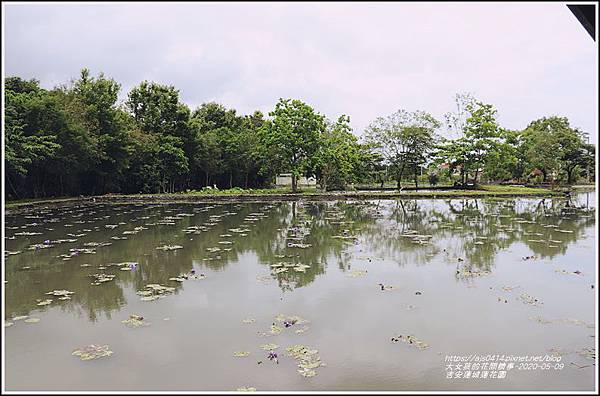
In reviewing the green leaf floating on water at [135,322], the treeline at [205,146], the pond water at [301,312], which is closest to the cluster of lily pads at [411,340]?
the pond water at [301,312]

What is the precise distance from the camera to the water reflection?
17.4 ft

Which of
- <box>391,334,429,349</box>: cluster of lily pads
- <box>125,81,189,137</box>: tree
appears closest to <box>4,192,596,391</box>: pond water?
<box>391,334,429,349</box>: cluster of lily pads

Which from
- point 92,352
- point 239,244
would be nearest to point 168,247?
point 239,244

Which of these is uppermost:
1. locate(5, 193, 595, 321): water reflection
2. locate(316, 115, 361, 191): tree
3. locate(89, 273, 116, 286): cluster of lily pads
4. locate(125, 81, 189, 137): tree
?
locate(125, 81, 189, 137): tree

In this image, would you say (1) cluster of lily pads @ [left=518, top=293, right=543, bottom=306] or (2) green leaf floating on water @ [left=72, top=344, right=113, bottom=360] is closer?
(2) green leaf floating on water @ [left=72, top=344, right=113, bottom=360]

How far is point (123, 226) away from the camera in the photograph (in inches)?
424

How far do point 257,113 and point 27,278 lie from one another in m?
35.1

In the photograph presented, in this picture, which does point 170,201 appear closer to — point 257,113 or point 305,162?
point 305,162

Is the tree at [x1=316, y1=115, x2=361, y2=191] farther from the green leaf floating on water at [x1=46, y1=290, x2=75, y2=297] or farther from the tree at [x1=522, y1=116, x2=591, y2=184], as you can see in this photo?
the green leaf floating on water at [x1=46, y1=290, x2=75, y2=297]

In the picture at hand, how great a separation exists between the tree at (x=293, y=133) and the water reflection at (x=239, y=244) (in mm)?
9624

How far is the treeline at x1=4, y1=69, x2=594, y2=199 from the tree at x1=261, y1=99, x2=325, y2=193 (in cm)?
5

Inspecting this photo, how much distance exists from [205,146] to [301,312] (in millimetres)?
21702

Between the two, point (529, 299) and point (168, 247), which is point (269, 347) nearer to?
point (529, 299)

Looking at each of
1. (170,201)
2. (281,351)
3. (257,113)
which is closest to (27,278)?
(281,351)
